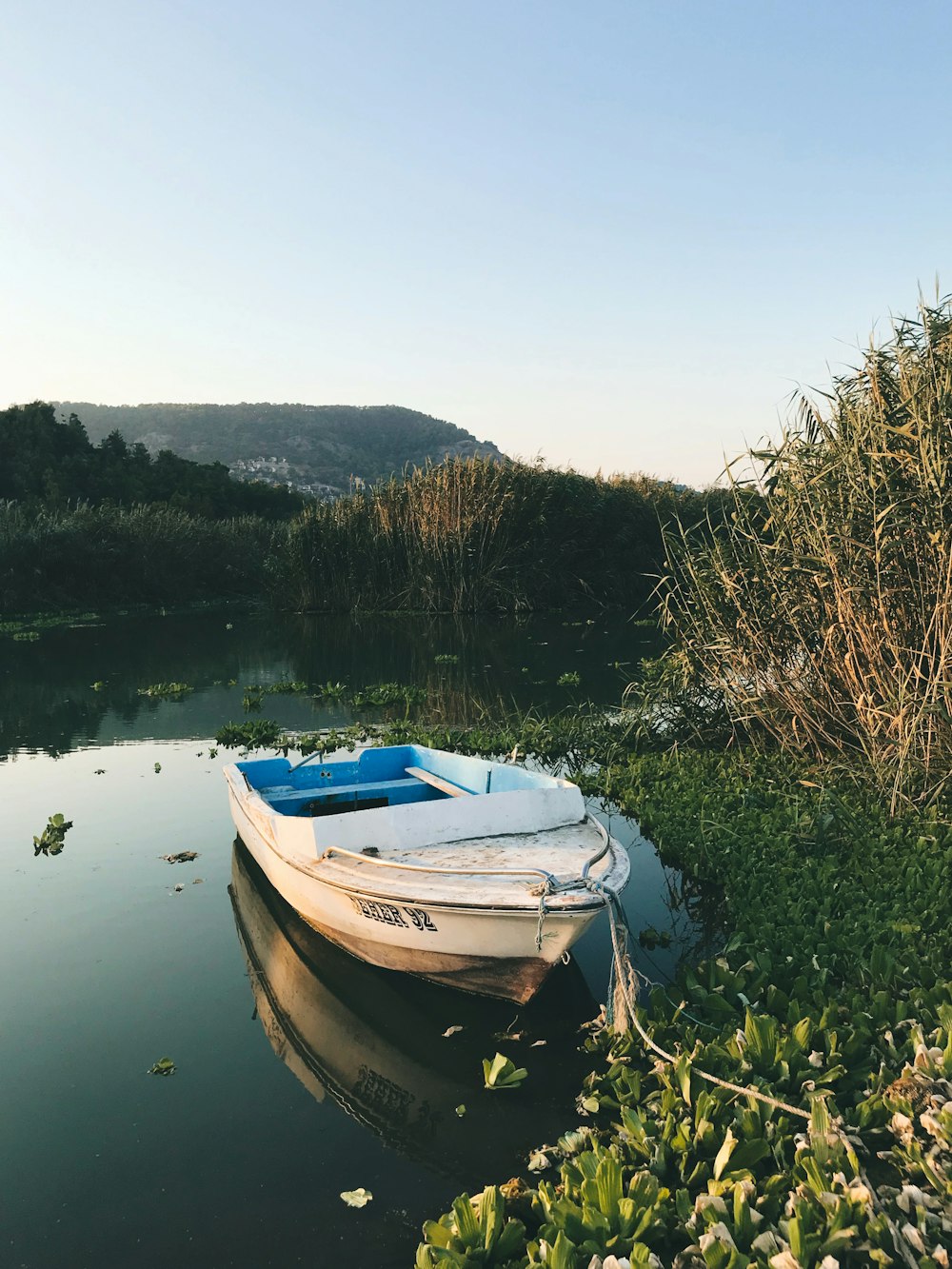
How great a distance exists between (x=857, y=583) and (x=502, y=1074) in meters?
4.71

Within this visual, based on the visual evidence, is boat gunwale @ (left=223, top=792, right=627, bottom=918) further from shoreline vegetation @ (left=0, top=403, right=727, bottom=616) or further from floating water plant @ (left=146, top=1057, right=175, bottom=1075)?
shoreline vegetation @ (left=0, top=403, right=727, bottom=616)

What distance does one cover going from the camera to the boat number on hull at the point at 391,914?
4.55m

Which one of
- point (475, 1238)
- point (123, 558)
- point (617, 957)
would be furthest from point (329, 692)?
point (123, 558)

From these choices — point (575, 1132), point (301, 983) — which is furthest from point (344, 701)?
point (575, 1132)

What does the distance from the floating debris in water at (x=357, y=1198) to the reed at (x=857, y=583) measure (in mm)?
4666

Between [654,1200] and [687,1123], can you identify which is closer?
[654,1200]

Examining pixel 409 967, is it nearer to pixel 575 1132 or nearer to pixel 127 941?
pixel 575 1132

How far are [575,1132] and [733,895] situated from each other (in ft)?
8.08

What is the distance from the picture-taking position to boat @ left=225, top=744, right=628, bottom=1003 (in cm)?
432

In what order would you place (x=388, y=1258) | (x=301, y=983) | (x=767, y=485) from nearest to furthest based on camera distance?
(x=388, y=1258) < (x=301, y=983) < (x=767, y=485)

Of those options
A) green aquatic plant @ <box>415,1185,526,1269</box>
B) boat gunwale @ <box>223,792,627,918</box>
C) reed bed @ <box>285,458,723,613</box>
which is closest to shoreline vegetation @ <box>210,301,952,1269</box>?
green aquatic plant @ <box>415,1185,526,1269</box>

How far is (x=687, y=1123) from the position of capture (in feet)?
11.0

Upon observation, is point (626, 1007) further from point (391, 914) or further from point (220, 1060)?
point (220, 1060)

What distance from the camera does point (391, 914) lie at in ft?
15.5
